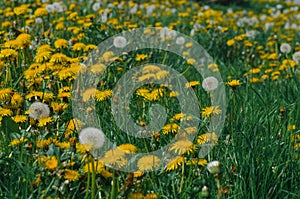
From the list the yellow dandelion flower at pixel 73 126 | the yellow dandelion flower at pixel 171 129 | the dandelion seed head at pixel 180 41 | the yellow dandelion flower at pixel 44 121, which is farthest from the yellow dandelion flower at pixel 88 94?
the dandelion seed head at pixel 180 41

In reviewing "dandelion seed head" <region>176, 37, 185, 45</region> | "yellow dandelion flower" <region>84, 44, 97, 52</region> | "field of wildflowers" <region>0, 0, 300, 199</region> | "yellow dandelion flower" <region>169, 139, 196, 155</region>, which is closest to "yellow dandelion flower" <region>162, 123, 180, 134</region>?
"field of wildflowers" <region>0, 0, 300, 199</region>

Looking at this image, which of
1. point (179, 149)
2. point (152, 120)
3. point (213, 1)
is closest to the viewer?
point (179, 149)

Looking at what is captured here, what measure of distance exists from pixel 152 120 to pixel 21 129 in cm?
56

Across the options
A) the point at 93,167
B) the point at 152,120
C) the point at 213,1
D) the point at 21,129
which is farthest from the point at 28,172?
the point at 213,1

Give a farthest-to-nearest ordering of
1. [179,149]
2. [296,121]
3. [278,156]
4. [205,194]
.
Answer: [296,121]
[278,156]
[179,149]
[205,194]

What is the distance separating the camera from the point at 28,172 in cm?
162


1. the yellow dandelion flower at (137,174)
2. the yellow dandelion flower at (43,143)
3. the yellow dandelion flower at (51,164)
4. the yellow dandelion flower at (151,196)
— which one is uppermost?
the yellow dandelion flower at (43,143)

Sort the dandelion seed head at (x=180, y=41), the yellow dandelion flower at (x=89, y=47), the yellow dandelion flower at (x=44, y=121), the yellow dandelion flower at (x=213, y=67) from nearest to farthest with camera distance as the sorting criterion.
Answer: the yellow dandelion flower at (x=44, y=121), the yellow dandelion flower at (x=89, y=47), the yellow dandelion flower at (x=213, y=67), the dandelion seed head at (x=180, y=41)

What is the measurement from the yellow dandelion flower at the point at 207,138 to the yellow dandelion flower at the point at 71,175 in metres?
0.58

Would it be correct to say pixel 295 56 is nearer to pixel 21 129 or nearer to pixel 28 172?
pixel 21 129

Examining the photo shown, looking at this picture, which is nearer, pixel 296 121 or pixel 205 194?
pixel 205 194

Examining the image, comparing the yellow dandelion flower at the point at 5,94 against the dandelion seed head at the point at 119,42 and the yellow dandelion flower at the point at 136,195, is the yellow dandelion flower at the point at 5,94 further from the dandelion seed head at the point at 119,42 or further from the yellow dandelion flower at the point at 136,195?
the dandelion seed head at the point at 119,42

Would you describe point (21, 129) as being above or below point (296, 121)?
above

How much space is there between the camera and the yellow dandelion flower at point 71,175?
159cm
